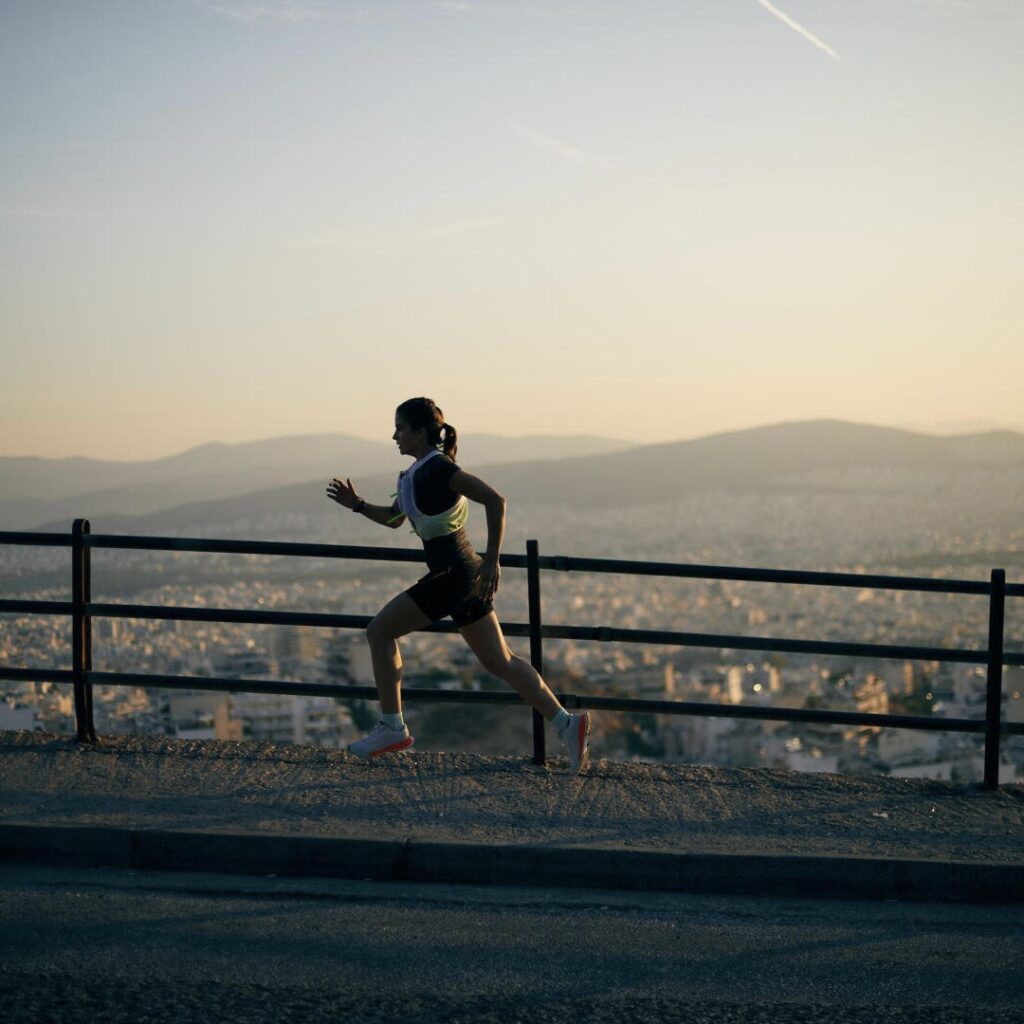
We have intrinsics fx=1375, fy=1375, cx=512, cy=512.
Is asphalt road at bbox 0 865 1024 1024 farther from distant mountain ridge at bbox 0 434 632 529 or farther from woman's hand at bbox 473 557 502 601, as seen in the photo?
distant mountain ridge at bbox 0 434 632 529

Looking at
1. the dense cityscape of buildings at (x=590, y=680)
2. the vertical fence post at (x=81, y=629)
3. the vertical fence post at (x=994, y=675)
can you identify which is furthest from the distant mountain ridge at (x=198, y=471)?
the vertical fence post at (x=994, y=675)

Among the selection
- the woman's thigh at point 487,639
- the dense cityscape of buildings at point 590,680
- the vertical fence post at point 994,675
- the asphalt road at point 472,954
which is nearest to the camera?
the asphalt road at point 472,954

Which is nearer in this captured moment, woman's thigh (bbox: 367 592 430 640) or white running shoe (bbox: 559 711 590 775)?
woman's thigh (bbox: 367 592 430 640)

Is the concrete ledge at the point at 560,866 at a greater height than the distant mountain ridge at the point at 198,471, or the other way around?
the distant mountain ridge at the point at 198,471

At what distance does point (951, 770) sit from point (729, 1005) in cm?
1213

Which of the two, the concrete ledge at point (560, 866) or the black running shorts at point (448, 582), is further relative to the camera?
the black running shorts at point (448, 582)

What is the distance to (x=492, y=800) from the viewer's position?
7.08 m

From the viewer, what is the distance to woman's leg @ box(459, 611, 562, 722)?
7.14m

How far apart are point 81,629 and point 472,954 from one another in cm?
402

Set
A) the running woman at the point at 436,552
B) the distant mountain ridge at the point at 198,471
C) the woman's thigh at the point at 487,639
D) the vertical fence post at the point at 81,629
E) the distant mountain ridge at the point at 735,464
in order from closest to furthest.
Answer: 1. the running woman at the point at 436,552
2. the woman's thigh at the point at 487,639
3. the vertical fence post at the point at 81,629
4. the distant mountain ridge at the point at 198,471
5. the distant mountain ridge at the point at 735,464

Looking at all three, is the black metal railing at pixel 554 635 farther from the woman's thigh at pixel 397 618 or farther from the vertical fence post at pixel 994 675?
→ the woman's thigh at pixel 397 618

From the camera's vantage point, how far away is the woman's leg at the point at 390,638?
702 centimetres

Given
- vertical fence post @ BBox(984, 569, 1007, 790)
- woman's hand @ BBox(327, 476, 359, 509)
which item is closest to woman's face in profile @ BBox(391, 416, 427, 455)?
woman's hand @ BBox(327, 476, 359, 509)

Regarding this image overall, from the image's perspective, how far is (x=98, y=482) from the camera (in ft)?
232
